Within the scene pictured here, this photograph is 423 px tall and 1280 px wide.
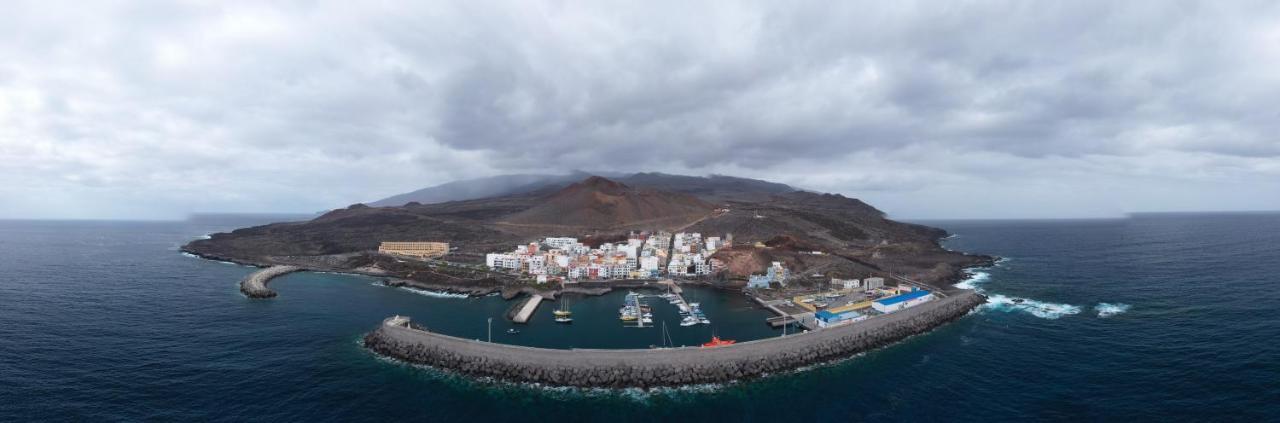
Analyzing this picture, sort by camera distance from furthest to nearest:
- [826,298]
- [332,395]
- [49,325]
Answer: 1. [826,298]
2. [49,325]
3. [332,395]

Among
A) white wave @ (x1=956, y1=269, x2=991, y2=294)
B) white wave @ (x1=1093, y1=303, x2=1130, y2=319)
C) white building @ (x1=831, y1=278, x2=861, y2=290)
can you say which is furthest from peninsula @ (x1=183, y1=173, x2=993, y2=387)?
A: white wave @ (x1=1093, y1=303, x2=1130, y2=319)

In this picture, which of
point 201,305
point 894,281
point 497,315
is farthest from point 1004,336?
point 201,305

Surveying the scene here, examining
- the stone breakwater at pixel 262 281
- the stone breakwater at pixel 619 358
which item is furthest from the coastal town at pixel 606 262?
the stone breakwater at pixel 262 281

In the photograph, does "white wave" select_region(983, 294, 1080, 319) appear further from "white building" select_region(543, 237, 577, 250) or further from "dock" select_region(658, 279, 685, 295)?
"white building" select_region(543, 237, 577, 250)

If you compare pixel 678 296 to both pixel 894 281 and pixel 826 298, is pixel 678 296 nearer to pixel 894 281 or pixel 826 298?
pixel 826 298

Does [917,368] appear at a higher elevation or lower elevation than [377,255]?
lower

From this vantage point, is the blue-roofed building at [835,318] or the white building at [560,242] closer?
the blue-roofed building at [835,318]

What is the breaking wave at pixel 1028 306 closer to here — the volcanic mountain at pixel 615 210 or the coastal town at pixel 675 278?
the coastal town at pixel 675 278

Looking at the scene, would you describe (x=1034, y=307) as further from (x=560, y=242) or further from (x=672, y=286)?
(x=560, y=242)
